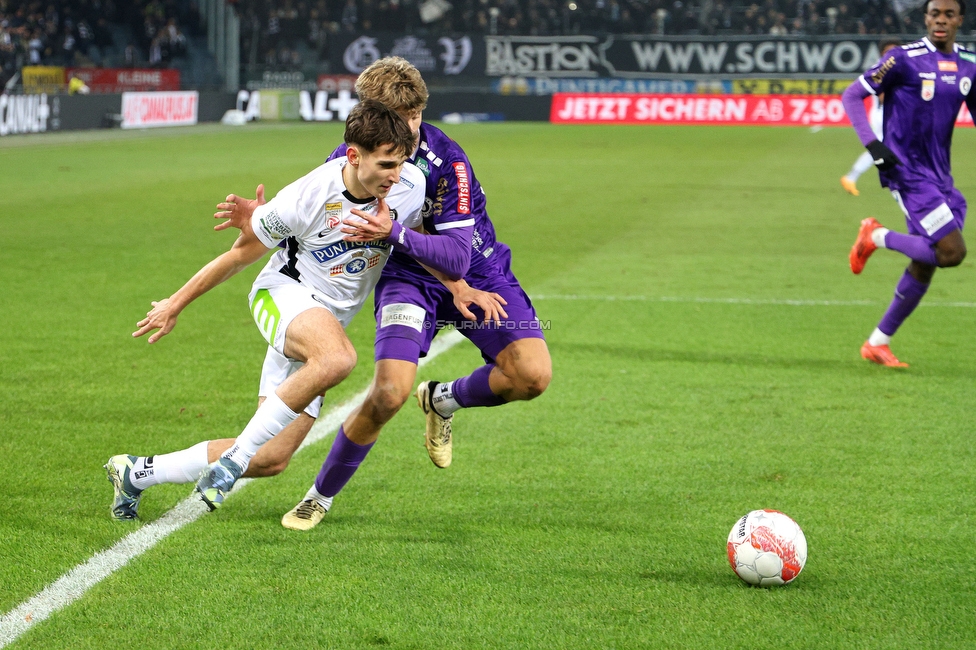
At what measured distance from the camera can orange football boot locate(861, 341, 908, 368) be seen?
22.5 feet

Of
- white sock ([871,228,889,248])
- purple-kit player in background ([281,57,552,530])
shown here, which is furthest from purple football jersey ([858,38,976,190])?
purple-kit player in background ([281,57,552,530])

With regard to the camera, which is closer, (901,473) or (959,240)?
(901,473)

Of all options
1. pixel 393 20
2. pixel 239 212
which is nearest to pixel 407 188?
pixel 239 212

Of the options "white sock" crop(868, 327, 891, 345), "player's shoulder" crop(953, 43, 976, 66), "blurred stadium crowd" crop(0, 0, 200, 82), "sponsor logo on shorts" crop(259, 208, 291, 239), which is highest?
"player's shoulder" crop(953, 43, 976, 66)

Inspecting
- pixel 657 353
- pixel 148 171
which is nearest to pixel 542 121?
pixel 148 171

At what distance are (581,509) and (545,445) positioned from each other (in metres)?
0.88

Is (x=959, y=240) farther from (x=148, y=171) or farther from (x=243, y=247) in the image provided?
(x=148, y=171)

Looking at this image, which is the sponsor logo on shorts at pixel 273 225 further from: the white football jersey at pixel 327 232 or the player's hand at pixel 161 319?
the player's hand at pixel 161 319

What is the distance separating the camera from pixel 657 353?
709cm

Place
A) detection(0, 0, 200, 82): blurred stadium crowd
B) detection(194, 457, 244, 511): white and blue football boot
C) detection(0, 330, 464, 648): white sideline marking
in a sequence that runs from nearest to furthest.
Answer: detection(0, 330, 464, 648): white sideline marking → detection(194, 457, 244, 511): white and blue football boot → detection(0, 0, 200, 82): blurred stadium crowd

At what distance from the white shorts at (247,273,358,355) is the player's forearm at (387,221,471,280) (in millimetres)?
376

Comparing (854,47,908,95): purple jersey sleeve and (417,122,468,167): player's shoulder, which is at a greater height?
(854,47,908,95): purple jersey sleeve

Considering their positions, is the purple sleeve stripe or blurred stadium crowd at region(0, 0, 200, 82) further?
blurred stadium crowd at region(0, 0, 200, 82)

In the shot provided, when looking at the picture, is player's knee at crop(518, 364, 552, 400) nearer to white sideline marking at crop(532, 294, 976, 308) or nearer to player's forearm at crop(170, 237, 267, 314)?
player's forearm at crop(170, 237, 267, 314)
